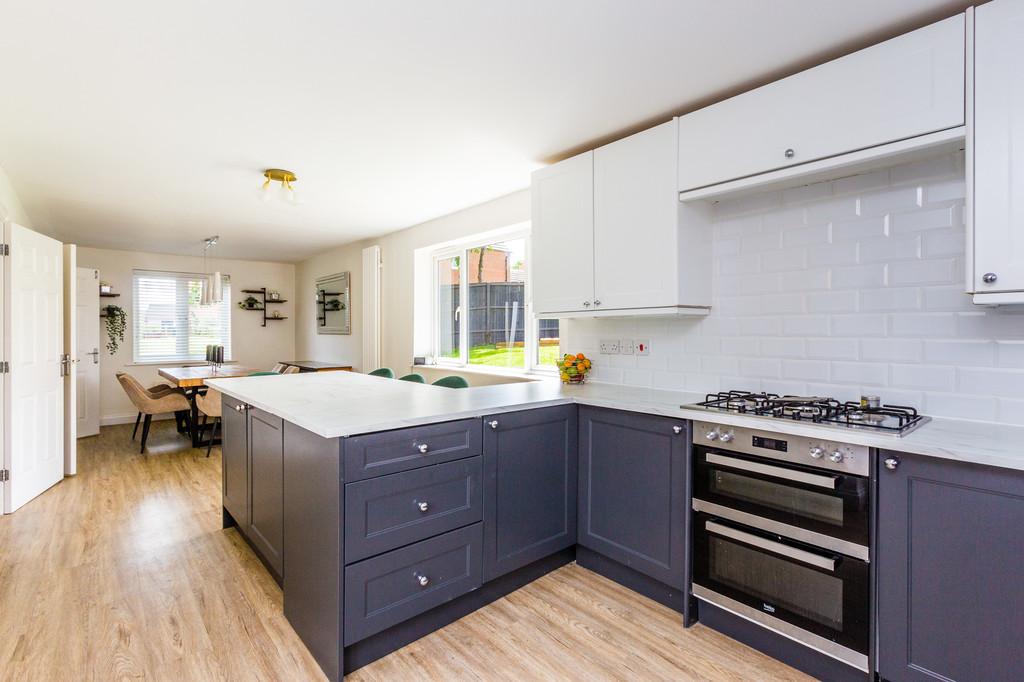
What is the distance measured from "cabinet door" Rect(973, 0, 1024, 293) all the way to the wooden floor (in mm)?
1526

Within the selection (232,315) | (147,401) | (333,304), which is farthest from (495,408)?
(232,315)

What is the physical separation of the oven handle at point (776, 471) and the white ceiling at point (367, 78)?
1.59 metres

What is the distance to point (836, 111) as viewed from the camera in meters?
1.90

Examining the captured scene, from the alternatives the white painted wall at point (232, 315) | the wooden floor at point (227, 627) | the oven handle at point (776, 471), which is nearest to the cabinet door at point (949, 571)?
the oven handle at point (776, 471)

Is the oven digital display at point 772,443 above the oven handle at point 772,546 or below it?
above

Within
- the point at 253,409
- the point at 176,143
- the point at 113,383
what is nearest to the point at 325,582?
the point at 253,409

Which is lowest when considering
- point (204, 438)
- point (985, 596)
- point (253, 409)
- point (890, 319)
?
point (204, 438)

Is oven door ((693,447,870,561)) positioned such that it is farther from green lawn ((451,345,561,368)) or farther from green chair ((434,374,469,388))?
green lawn ((451,345,561,368))

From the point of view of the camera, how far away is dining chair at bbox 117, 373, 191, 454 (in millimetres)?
4925

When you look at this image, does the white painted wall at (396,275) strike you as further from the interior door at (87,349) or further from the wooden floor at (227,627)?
the interior door at (87,349)

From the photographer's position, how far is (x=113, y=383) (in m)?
6.68

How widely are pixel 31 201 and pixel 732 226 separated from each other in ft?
17.4

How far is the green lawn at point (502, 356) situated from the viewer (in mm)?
3910

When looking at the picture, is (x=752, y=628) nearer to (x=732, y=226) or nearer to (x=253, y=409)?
(x=732, y=226)
